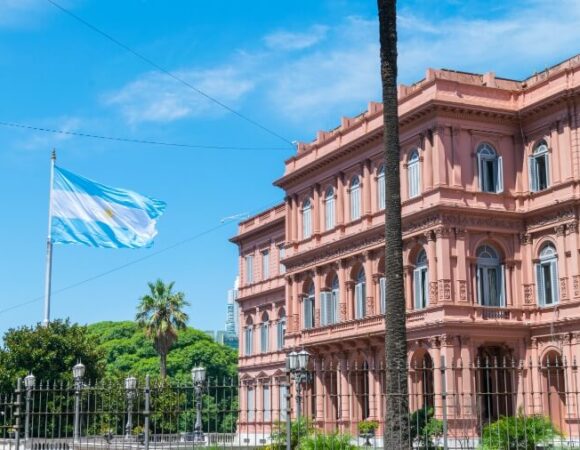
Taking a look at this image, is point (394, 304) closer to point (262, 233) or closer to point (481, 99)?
point (481, 99)

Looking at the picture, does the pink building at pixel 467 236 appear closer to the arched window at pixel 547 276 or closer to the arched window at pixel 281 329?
the arched window at pixel 547 276

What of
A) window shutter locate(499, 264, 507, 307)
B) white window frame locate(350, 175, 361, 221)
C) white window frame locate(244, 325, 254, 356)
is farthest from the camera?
white window frame locate(244, 325, 254, 356)

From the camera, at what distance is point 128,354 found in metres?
96.3

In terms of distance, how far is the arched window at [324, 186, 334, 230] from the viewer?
45.3 meters

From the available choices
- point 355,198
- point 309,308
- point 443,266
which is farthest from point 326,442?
point 309,308

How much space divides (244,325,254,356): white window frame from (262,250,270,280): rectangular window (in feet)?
11.7

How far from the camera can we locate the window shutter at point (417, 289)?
38719 millimetres

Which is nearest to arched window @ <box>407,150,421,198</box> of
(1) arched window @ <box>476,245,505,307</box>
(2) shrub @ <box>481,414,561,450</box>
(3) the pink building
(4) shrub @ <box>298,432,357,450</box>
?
(3) the pink building

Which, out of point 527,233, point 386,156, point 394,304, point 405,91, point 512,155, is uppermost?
point 405,91

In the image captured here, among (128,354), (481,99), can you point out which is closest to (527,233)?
(481,99)

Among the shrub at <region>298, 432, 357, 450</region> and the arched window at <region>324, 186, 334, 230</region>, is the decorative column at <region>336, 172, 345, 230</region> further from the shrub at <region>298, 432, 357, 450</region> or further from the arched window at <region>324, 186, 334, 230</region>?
the shrub at <region>298, 432, 357, 450</region>

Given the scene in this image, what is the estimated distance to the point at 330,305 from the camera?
44719 millimetres

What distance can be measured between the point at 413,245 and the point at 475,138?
16.1 ft

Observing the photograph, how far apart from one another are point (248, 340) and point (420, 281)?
21966mm
